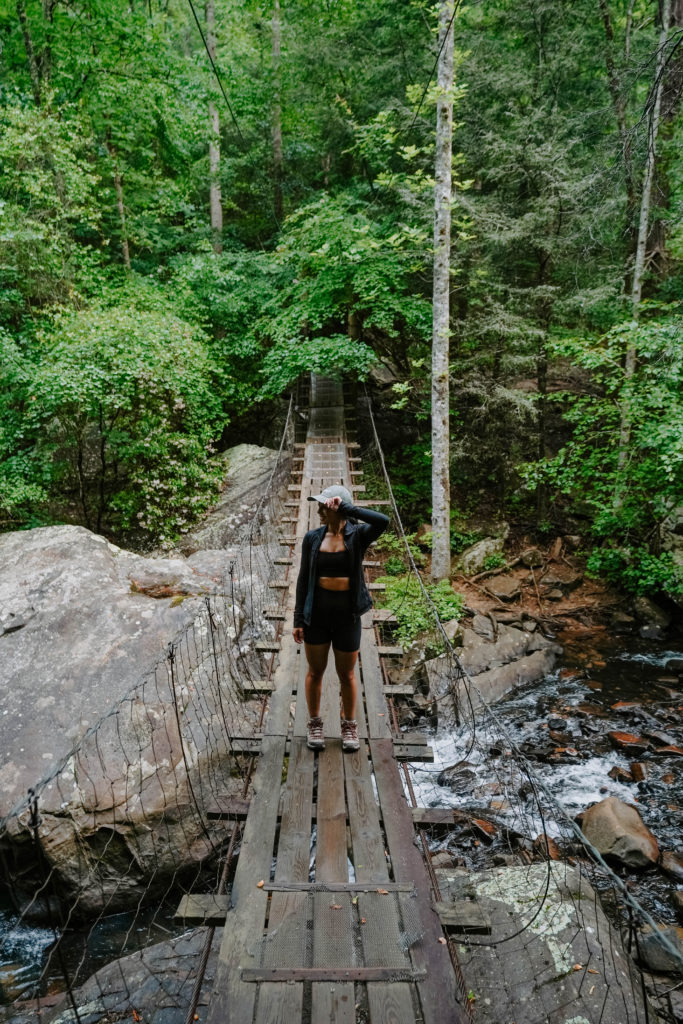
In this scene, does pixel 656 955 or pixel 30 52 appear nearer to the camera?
pixel 656 955

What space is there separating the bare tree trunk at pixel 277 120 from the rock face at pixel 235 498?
6.15 m

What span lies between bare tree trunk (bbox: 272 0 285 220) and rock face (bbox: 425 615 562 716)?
10.2 meters

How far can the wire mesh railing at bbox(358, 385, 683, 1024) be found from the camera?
2326mm

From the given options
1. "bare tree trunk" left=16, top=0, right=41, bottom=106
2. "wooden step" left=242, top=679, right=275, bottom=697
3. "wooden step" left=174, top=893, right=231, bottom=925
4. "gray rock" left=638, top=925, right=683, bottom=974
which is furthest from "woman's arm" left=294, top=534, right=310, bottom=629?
"bare tree trunk" left=16, top=0, right=41, bottom=106

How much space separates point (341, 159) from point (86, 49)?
4707 millimetres

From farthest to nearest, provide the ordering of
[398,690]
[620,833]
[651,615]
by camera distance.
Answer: [651,615] < [620,833] < [398,690]

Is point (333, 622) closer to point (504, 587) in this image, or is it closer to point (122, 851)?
point (122, 851)

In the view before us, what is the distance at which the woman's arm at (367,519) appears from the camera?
2643 millimetres

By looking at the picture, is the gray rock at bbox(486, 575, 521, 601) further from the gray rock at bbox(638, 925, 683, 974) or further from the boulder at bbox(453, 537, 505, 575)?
the gray rock at bbox(638, 925, 683, 974)

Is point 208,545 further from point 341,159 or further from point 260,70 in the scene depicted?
point 260,70

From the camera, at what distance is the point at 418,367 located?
9.34 metres

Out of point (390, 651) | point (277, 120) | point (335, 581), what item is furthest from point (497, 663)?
point (277, 120)

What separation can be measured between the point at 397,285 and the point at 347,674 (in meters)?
6.29

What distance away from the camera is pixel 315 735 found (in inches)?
115
